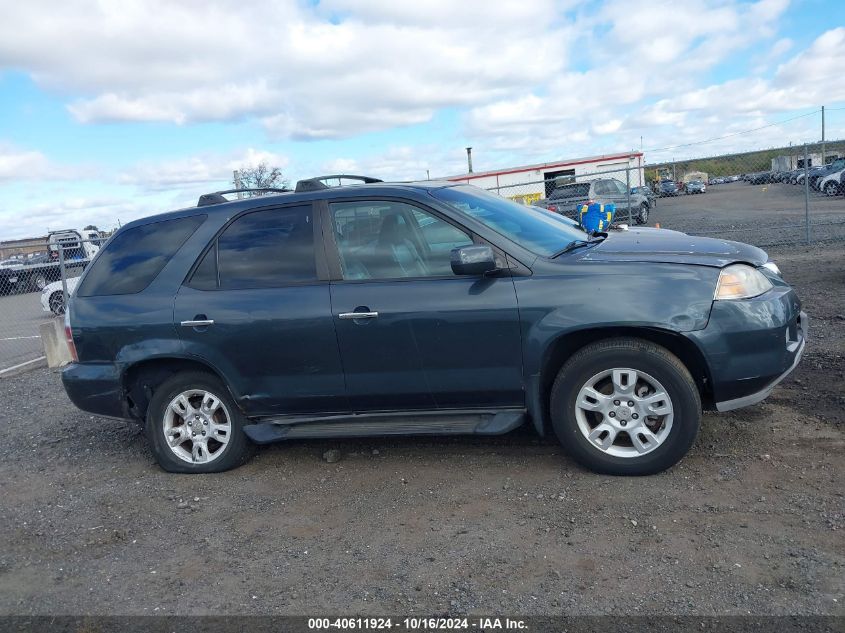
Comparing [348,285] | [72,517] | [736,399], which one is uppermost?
[348,285]

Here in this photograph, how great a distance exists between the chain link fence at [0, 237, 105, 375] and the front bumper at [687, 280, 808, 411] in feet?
18.6

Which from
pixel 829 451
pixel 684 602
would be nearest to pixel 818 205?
pixel 829 451

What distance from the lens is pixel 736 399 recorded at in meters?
4.16

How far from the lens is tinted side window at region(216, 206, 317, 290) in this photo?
15.6ft

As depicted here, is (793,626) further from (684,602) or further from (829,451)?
(829,451)

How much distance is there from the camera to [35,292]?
23172mm

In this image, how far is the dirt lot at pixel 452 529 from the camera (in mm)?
3256

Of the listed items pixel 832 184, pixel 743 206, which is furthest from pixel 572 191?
pixel 832 184

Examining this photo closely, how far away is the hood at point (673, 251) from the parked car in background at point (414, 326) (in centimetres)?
2

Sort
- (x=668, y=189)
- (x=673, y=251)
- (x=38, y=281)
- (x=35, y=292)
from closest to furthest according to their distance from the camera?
(x=673, y=251) < (x=38, y=281) < (x=35, y=292) < (x=668, y=189)

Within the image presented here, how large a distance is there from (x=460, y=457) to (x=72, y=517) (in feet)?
8.21

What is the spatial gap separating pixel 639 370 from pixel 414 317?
4.34 feet

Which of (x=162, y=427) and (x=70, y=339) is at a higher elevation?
(x=70, y=339)

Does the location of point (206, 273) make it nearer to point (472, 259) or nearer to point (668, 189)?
point (472, 259)
